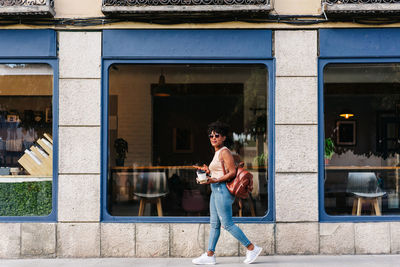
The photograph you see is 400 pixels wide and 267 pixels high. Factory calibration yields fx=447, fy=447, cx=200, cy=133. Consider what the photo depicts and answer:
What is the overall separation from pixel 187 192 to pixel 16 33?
13.1 feet

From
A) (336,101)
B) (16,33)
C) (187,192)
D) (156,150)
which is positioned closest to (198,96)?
(156,150)

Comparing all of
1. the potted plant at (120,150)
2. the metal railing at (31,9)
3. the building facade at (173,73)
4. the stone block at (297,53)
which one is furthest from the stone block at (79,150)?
the stone block at (297,53)

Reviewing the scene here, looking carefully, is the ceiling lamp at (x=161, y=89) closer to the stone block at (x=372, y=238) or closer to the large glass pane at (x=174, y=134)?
the large glass pane at (x=174, y=134)

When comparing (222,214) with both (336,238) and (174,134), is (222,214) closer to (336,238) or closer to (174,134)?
(336,238)

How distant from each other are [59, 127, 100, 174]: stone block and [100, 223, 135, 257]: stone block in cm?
97

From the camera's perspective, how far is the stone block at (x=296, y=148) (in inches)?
291

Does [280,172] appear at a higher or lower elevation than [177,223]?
higher

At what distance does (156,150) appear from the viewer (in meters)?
8.56

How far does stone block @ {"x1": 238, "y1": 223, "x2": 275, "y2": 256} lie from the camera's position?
732cm

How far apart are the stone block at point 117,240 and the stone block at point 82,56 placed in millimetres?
2534

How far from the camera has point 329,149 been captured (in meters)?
7.84

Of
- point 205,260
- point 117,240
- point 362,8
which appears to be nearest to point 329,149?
point 362,8

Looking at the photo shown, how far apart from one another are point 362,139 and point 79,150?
527 centimetres

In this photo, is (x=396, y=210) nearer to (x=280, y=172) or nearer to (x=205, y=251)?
(x=280, y=172)
